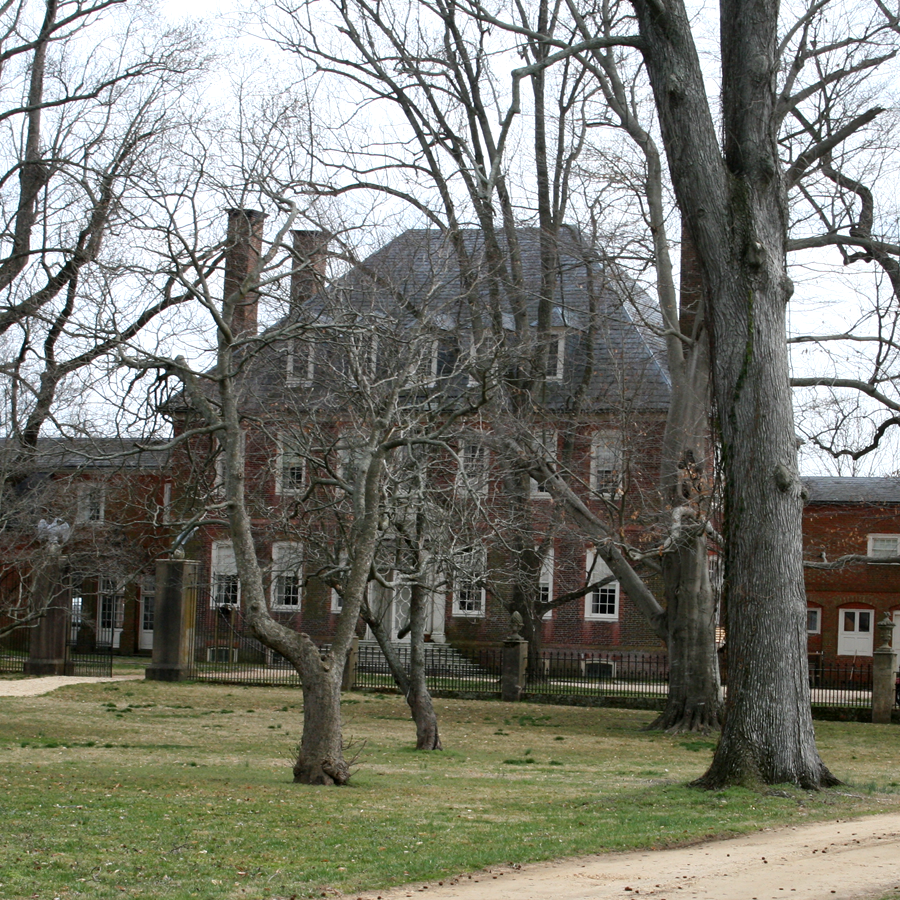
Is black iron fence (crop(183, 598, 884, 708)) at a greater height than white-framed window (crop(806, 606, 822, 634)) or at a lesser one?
lesser

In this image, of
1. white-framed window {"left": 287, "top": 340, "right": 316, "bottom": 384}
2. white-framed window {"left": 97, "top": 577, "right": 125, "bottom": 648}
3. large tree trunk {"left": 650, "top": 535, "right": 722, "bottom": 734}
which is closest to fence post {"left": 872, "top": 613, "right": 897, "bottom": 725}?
large tree trunk {"left": 650, "top": 535, "right": 722, "bottom": 734}

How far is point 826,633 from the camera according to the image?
39562 mm

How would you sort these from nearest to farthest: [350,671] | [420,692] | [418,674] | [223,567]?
[418,674]
[420,692]
[350,671]
[223,567]

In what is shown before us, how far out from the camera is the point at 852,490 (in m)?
40.7

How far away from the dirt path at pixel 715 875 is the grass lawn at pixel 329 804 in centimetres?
29

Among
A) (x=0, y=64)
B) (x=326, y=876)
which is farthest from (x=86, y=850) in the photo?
(x=0, y=64)

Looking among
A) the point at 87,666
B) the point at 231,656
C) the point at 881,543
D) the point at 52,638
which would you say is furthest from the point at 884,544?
the point at 52,638

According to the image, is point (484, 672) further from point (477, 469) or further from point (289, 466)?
point (289, 466)

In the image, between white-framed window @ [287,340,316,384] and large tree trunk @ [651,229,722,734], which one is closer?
white-framed window @ [287,340,316,384]

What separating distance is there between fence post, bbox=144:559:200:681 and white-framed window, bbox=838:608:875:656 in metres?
21.9

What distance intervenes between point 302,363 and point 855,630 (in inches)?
1093

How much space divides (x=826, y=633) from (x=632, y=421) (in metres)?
19.2

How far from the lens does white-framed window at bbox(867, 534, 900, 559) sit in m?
40.2

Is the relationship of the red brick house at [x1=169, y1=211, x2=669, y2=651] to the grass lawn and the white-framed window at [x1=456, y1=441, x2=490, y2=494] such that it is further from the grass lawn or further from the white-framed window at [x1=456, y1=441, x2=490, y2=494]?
the grass lawn
